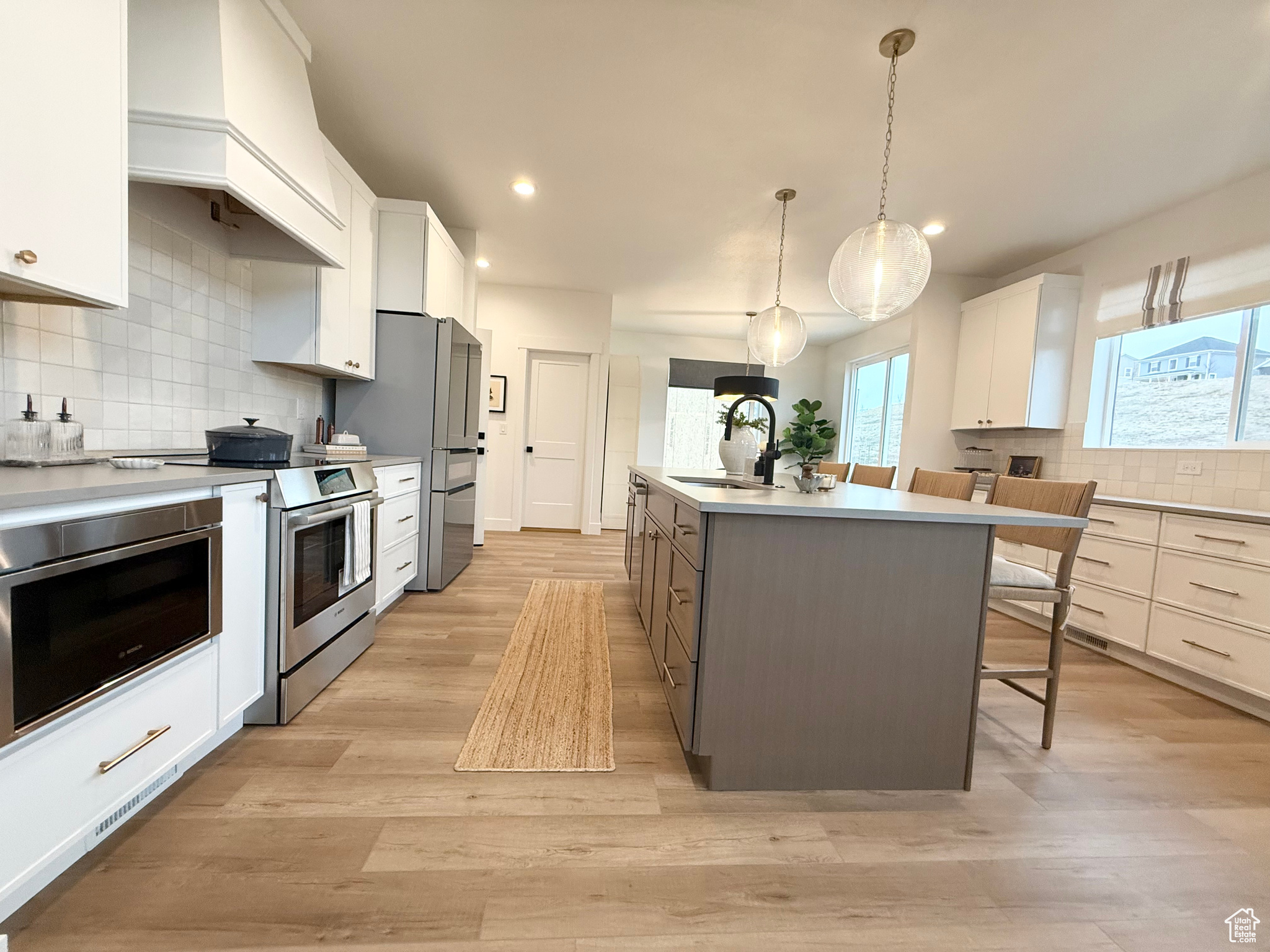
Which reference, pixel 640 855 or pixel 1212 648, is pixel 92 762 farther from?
pixel 1212 648

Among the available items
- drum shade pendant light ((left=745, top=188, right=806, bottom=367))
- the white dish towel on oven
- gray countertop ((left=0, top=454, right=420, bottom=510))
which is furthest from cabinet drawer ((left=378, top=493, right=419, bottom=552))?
drum shade pendant light ((left=745, top=188, right=806, bottom=367))

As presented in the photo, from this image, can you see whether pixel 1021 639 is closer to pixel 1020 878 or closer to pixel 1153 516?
pixel 1153 516

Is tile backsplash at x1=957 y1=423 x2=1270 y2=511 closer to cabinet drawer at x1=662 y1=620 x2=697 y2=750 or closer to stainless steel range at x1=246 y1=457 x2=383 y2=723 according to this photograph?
cabinet drawer at x1=662 y1=620 x2=697 y2=750

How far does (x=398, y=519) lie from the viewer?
281 centimetres

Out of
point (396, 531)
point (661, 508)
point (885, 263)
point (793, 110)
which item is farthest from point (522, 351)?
point (885, 263)

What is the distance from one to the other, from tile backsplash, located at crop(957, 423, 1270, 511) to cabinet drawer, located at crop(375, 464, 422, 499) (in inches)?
169

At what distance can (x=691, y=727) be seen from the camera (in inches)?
58.0

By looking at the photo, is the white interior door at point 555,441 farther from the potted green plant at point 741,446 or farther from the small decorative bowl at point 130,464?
the small decorative bowl at point 130,464

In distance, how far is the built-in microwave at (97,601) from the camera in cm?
89

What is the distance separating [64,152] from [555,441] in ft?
14.8

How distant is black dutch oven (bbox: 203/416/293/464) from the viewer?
5.54ft

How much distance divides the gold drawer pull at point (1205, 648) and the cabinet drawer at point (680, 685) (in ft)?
8.25

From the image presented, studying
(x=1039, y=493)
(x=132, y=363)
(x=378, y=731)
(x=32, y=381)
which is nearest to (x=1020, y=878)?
(x=1039, y=493)

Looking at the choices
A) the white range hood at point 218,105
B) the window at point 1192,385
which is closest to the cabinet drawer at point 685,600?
the white range hood at point 218,105
